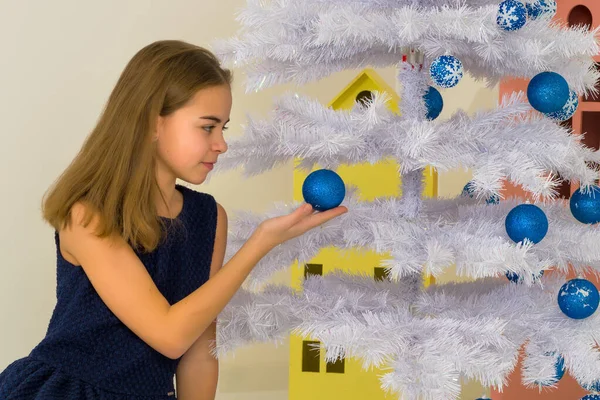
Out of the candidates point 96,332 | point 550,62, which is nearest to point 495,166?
point 550,62

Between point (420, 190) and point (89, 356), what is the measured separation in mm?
599

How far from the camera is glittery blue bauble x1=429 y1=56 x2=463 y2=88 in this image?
116 cm

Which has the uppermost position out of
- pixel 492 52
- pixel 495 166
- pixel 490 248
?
pixel 492 52

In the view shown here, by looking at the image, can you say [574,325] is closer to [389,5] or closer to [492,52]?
[492,52]

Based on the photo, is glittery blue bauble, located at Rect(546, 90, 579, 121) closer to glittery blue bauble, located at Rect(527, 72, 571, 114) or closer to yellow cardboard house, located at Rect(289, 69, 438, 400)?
glittery blue bauble, located at Rect(527, 72, 571, 114)

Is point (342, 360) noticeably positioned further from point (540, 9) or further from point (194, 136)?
point (540, 9)

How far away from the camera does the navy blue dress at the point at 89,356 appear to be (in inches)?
52.1

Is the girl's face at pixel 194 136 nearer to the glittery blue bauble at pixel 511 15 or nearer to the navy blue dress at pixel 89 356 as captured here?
the navy blue dress at pixel 89 356

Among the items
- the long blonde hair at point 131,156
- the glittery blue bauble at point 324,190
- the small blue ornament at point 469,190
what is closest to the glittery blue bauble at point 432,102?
the small blue ornament at point 469,190

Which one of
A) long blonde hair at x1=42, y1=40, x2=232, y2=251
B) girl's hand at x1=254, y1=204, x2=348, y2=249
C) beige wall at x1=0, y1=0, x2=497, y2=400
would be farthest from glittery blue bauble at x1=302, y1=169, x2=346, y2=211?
beige wall at x1=0, y1=0, x2=497, y2=400

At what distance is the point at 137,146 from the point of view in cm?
135

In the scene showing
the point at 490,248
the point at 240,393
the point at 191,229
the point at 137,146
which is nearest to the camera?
the point at 490,248

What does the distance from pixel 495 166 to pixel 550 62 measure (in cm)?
23

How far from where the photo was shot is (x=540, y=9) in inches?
50.3
